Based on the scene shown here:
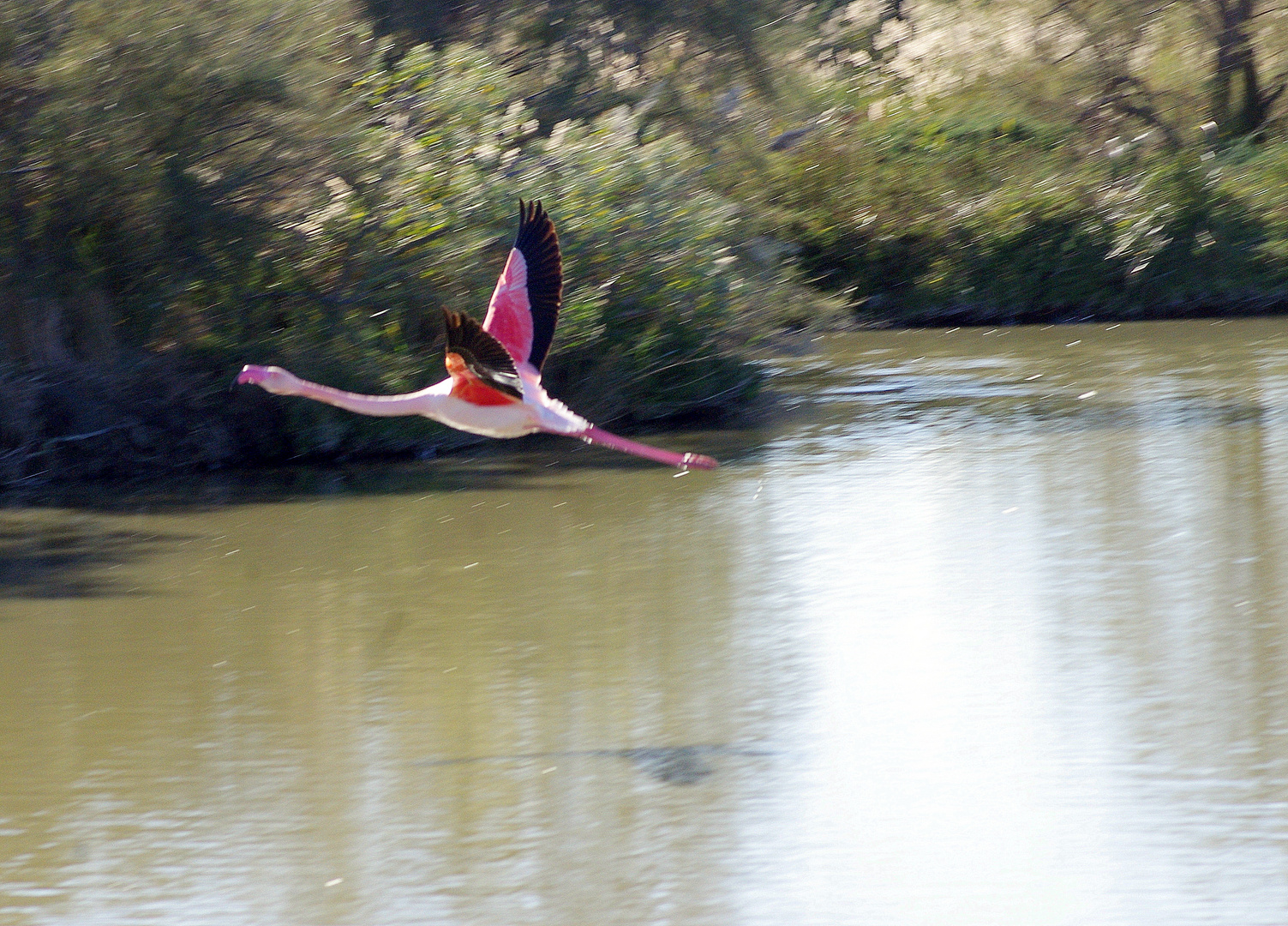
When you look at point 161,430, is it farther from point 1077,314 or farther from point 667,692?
point 1077,314

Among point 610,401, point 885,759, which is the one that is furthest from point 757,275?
point 885,759

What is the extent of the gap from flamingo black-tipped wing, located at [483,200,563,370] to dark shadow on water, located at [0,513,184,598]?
15.3 ft

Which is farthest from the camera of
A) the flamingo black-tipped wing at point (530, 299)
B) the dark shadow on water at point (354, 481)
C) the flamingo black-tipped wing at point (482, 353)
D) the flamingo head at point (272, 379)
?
the dark shadow on water at point (354, 481)

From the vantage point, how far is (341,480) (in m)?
14.4

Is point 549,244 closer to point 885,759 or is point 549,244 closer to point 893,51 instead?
point 885,759

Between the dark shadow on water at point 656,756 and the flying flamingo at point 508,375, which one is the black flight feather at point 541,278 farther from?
the dark shadow on water at point 656,756

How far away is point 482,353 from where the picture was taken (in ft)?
21.6

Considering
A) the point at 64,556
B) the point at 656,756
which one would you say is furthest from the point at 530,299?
the point at 64,556

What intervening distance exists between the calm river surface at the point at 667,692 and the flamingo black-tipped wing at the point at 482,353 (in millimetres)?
1826

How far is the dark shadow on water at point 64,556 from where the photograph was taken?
10969mm

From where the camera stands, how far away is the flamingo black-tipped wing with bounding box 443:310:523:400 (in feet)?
21.2

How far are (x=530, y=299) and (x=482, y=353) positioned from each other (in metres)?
0.90

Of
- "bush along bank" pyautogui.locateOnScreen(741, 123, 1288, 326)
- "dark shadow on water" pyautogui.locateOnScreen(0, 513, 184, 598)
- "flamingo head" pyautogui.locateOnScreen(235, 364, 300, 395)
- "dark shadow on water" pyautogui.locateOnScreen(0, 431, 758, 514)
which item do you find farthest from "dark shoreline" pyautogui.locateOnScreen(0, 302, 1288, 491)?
"bush along bank" pyautogui.locateOnScreen(741, 123, 1288, 326)

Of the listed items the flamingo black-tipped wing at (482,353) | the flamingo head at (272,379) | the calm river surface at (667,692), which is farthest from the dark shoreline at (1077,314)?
the flamingo head at (272,379)
